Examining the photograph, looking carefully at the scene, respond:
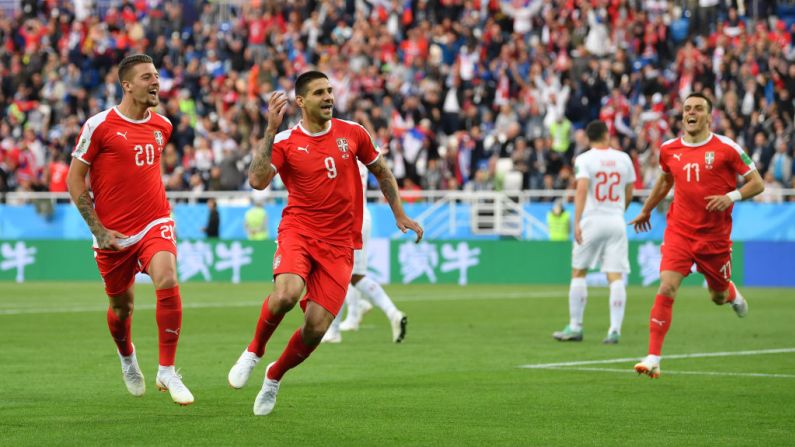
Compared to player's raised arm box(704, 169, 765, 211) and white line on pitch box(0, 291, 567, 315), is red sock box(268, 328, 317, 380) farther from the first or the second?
white line on pitch box(0, 291, 567, 315)

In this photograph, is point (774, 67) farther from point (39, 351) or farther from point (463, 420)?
point (463, 420)

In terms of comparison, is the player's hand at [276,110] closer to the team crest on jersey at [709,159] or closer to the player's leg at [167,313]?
the player's leg at [167,313]

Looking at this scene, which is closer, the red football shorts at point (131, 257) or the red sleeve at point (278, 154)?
the red sleeve at point (278, 154)

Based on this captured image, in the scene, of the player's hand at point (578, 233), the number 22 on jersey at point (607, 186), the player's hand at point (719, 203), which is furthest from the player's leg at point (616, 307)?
the player's hand at point (719, 203)

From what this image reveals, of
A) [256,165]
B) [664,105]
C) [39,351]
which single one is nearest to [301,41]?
[664,105]

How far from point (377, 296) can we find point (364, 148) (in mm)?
6331

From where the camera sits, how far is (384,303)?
16.5 m

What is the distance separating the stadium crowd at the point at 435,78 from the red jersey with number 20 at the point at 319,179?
65.5 ft

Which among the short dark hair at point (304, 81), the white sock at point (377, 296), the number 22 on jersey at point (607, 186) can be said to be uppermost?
the short dark hair at point (304, 81)

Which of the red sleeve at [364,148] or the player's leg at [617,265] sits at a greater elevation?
the red sleeve at [364,148]

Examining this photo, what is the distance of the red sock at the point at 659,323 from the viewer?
1245cm

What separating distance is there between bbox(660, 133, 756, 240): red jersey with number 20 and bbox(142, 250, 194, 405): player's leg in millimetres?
4971

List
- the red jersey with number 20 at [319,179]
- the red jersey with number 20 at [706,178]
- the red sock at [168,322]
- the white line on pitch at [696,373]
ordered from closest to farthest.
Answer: the red jersey with number 20 at [319,179] < the red sock at [168,322] < the white line on pitch at [696,373] < the red jersey with number 20 at [706,178]

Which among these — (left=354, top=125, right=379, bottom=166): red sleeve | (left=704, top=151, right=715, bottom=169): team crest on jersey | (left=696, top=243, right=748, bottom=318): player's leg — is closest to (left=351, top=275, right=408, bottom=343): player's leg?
(left=696, top=243, right=748, bottom=318): player's leg
